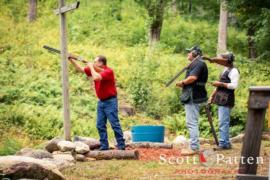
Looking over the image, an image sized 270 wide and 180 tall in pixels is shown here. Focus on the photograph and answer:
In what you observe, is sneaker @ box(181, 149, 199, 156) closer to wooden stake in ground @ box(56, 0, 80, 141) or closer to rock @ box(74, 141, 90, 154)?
rock @ box(74, 141, 90, 154)

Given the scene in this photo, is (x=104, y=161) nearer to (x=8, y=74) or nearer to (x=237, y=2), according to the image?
(x=237, y=2)

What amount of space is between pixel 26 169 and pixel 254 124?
326 cm

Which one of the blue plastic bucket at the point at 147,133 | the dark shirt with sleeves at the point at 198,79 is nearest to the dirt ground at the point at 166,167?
the dark shirt with sleeves at the point at 198,79

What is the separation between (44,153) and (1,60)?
978 cm

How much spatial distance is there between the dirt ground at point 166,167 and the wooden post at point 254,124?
5.64 feet

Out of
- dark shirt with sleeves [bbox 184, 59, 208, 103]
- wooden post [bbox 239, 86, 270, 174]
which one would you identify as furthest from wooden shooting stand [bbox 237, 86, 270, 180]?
dark shirt with sleeves [bbox 184, 59, 208, 103]

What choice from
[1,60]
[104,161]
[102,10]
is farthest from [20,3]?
[104,161]

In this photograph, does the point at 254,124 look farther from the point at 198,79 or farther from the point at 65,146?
the point at 65,146

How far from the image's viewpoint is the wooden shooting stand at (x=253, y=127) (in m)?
6.23

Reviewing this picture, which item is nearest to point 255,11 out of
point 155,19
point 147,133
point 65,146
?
point 147,133

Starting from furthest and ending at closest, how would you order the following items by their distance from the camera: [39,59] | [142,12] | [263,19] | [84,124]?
[142,12] < [39,59] < [84,124] < [263,19]

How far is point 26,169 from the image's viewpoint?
765 centimetres

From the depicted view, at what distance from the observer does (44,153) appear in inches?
386

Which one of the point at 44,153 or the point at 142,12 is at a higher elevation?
the point at 142,12
